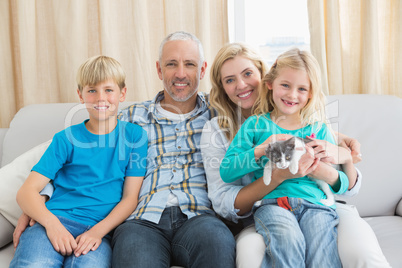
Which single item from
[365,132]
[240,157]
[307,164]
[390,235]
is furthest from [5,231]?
[365,132]

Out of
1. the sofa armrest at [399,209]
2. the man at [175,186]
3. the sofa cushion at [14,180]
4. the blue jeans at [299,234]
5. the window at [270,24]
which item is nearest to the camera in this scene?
the blue jeans at [299,234]

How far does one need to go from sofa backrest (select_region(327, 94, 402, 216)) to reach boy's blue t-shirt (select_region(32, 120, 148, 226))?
1.01m

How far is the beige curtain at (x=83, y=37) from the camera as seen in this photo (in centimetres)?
218

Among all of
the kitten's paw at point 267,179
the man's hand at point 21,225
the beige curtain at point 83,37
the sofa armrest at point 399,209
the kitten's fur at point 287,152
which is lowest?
the sofa armrest at point 399,209

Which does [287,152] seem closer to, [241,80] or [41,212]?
[241,80]

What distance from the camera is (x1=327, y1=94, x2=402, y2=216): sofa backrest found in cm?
176

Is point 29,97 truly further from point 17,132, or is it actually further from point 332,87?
point 332,87

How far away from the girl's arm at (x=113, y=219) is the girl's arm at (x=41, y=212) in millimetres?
36

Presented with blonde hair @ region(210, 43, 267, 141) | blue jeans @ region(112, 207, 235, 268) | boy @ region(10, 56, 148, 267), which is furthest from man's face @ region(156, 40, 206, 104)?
A: blue jeans @ region(112, 207, 235, 268)

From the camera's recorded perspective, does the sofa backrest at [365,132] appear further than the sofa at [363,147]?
Yes

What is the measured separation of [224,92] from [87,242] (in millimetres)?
876

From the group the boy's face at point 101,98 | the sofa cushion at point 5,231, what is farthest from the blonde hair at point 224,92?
the sofa cushion at point 5,231

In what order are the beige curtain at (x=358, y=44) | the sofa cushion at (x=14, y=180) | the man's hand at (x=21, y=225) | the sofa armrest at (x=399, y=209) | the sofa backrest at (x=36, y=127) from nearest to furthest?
the man's hand at (x=21, y=225) → the sofa cushion at (x=14, y=180) → the sofa armrest at (x=399, y=209) → the sofa backrest at (x=36, y=127) → the beige curtain at (x=358, y=44)

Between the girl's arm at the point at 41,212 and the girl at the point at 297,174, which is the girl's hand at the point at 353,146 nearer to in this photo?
the girl at the point at 297,174
